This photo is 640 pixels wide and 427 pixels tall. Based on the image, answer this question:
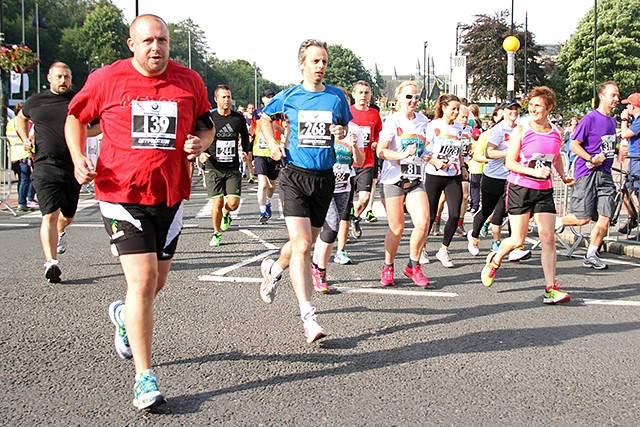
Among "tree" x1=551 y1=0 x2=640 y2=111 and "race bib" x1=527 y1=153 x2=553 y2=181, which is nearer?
"race bib" x1=527 y1=153 x2=553 y2=181

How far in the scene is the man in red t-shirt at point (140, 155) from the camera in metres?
3.87

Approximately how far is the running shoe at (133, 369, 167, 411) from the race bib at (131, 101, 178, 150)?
122 cm

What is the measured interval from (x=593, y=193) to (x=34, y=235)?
7.54 meters

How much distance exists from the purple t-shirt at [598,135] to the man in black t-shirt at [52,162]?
5671mm

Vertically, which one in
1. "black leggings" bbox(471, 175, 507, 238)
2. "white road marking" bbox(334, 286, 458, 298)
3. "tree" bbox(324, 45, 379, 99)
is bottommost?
"white road marking" bbox(334, 286, 458, 298)

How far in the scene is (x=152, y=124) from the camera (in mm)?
3939

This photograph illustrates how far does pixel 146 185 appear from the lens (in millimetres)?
3932

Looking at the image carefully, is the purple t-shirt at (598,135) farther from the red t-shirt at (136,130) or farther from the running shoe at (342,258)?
the red t-shirt at (136,130)

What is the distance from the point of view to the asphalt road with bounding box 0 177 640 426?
→ 370 cm

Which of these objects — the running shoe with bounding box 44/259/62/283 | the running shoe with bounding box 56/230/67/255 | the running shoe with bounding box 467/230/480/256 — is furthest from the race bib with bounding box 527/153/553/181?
the running shoe with bounding box 56/230/67/255

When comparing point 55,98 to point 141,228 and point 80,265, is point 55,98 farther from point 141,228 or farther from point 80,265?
point 141,228

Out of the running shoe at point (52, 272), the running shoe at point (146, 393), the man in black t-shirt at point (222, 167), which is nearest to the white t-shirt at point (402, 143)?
the man in black t-shirt at point (222, 167)

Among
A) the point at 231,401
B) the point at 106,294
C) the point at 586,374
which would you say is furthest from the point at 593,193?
the point at 231,401

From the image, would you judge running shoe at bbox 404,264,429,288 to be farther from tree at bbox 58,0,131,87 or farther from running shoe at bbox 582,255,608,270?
tree at bbox 58,0,131,87
